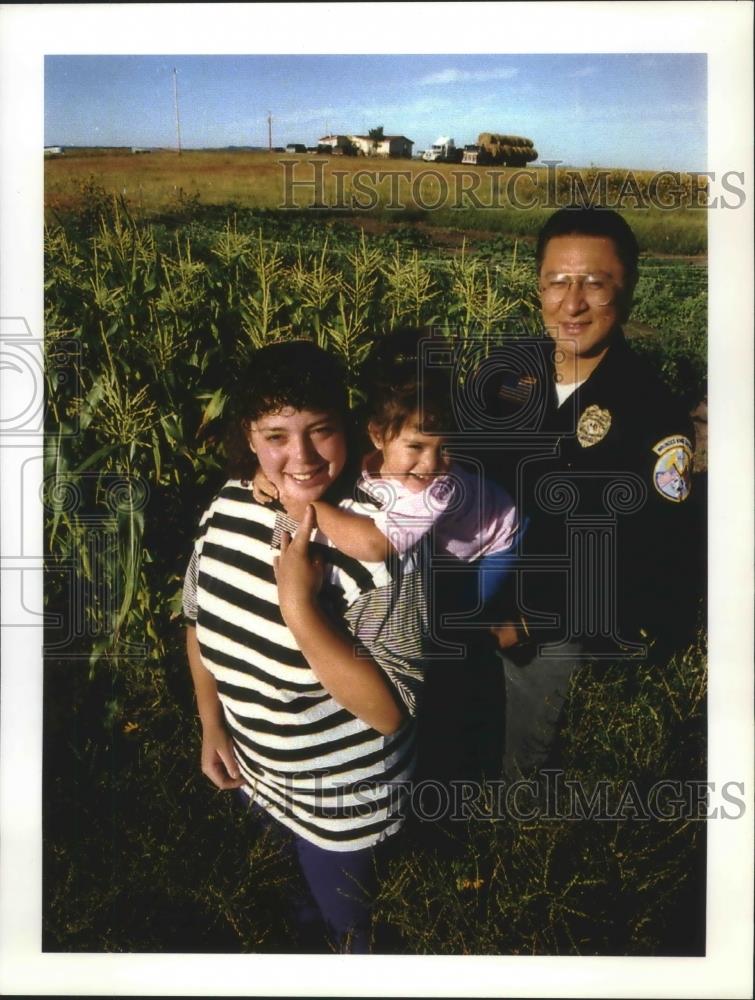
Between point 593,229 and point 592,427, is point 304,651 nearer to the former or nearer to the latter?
point 592,427

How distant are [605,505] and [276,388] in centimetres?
53

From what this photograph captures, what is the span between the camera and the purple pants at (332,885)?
1.54 meters

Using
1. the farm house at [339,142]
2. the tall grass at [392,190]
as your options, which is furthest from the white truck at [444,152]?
the farm house at [339,142]

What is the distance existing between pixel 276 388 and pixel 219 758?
58 cm

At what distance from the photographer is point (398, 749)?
4.99 ft

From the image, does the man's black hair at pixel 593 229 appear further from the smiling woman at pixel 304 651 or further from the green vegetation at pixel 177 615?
the smiling woman at pixel 304 651

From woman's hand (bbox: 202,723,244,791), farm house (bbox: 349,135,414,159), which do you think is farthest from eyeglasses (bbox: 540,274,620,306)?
woman's hand (bbox: 202,723,244,791)

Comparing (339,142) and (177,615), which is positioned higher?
(339,142)

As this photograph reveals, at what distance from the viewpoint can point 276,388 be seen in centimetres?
148

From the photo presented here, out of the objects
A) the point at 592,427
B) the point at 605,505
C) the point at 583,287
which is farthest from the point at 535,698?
the point at 583,287

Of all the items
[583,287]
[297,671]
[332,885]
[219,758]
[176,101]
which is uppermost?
[176,101]

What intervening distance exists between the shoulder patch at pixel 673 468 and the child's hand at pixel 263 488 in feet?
1.90

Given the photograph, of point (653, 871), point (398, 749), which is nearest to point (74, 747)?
point (398, 749)

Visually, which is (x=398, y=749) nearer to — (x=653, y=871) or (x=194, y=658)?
(x=194, y=658)
